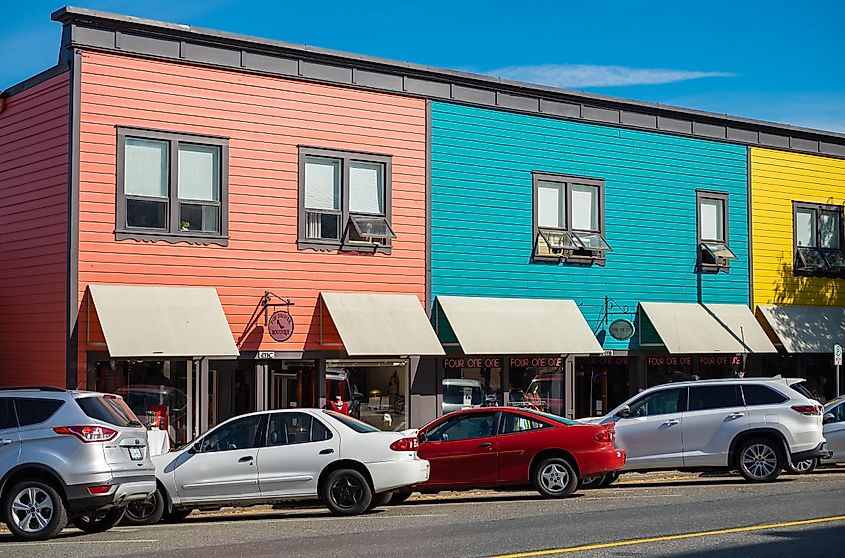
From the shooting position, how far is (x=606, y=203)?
2689 centimetres

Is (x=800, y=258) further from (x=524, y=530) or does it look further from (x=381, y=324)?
(x=524, y=530)

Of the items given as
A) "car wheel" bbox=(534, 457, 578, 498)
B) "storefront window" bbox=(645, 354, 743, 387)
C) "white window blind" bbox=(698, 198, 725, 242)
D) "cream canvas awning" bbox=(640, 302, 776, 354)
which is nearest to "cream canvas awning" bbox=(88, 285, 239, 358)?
"car wheel" bbox=(534, 457, 578, 498)

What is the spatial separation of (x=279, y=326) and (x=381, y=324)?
2096 mm

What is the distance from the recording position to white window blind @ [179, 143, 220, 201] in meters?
21.4

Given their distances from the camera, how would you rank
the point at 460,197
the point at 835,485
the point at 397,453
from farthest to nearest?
the point at 460,197
the point at 835,485
the point at 397,453

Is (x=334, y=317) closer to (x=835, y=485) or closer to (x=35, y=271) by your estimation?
(x=35, y=271)

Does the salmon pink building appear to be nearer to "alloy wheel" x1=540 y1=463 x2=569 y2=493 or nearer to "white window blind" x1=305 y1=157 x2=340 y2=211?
"white window blind" x1=305 y1=157 x2=340 y2=211

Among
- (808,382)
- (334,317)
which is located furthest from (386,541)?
(808,382)

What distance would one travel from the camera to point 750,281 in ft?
96.0

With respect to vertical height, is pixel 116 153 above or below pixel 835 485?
above

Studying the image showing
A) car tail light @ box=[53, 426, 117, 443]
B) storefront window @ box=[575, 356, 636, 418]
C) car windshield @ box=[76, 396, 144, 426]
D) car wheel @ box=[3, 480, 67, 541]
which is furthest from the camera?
storefront window @ box=[575, 356, 636, 418]

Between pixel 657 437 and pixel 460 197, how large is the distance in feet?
23.6

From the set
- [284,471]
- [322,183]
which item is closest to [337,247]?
[322,183]

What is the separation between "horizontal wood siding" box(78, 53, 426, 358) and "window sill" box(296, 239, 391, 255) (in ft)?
0.38
